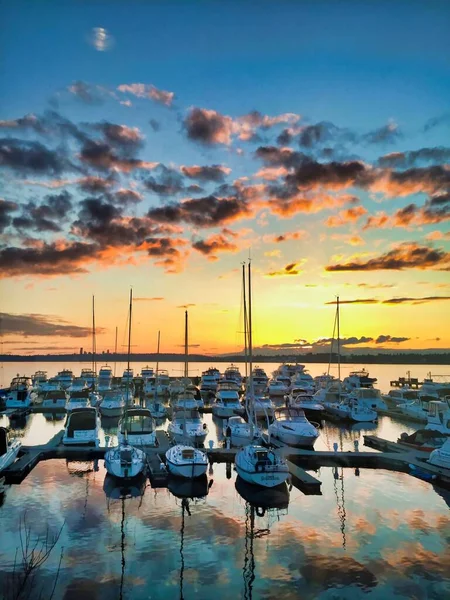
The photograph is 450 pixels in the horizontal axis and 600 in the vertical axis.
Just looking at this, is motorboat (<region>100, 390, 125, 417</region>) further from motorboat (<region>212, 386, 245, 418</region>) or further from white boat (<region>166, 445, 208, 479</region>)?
white boat (<region>166, 445, 208, 479</region>)

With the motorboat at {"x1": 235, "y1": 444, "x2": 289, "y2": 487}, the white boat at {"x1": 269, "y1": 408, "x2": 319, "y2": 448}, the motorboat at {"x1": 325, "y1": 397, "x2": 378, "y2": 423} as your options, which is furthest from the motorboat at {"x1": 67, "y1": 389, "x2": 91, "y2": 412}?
the motorboat at {"x1": 235, "y1": 444, "x2": 289, "y2": 487}

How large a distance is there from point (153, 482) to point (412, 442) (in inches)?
786

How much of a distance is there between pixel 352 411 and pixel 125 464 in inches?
1298

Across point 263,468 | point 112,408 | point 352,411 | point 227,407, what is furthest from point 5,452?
point 352,411

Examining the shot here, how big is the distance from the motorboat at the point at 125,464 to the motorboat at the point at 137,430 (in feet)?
15.0

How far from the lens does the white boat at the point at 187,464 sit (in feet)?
87.6

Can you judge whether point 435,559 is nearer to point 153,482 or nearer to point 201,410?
point 153,482

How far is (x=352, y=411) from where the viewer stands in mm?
53031

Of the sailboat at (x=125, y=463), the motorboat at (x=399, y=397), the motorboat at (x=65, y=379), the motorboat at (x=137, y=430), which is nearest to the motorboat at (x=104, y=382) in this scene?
the motorboat at (x=65, y=379)

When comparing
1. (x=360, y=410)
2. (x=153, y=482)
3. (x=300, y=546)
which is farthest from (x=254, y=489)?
(x=360, y=410)

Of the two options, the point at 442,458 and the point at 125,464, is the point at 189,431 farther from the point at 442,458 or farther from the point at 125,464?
the point at 442,458

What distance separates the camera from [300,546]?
733 inches

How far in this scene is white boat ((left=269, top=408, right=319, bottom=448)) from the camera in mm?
36812

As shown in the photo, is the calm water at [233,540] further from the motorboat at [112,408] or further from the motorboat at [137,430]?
the motorboat at [112,408]
